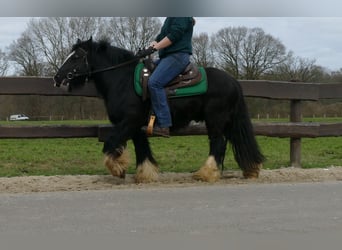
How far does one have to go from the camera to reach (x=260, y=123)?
773 centimetres

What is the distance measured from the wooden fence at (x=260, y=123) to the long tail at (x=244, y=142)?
2.74 feet

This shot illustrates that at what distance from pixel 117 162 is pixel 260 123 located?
284 centimetres

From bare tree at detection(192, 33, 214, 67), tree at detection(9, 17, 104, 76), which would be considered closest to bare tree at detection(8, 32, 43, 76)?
tree at detection(9, 17, 104, 76)

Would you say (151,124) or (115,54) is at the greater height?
(115,54)

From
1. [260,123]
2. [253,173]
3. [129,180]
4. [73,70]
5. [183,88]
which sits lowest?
[129,180]

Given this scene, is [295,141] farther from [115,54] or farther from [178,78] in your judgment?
[115,54]

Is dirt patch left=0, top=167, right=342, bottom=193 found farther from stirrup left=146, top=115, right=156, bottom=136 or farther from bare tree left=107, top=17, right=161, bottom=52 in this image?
bare tree left=107, top=17, right=161, bottom=52

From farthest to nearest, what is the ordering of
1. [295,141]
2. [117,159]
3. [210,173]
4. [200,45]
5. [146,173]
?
1. [295,141]
2. [200,45]
3. [146,173]
4. [210,173]
5. [117,159]

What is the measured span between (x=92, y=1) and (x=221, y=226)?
129 inches

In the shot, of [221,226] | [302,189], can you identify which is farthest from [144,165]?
[221,226]

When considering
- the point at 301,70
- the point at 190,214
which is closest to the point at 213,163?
the point at 190,214

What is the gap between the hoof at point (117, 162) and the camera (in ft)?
20.0

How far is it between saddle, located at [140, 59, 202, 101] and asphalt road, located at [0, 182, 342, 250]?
1.35 m

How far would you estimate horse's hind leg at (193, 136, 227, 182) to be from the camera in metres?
6.25
